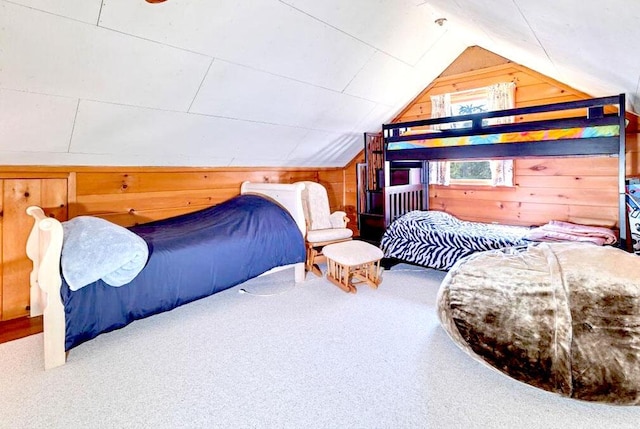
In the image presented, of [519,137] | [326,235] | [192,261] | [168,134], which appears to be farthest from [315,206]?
[519,137]

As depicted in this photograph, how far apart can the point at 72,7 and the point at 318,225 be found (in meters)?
2.79

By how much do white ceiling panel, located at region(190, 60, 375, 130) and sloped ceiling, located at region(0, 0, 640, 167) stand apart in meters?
0.01

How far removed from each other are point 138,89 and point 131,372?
1737 millimetres

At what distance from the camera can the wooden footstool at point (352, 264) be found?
2.84 m

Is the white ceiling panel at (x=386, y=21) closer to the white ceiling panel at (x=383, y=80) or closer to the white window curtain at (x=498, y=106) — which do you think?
the white ceiling panel at (x=383, y=80)

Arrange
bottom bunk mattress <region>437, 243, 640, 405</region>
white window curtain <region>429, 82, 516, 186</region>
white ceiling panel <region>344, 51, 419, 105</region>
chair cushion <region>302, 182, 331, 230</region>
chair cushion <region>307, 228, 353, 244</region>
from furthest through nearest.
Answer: chair cushion <region>302, 182, 331, 230</region> → white window curtain <region>429, 82, 516, 186</region> → chair cushion <region>307, 228, 353, 244</region> → white ceiling panel <region>344, 51, 419, 105</region> → bottom bunk mattress <region>437, 243, 640, 405</region>

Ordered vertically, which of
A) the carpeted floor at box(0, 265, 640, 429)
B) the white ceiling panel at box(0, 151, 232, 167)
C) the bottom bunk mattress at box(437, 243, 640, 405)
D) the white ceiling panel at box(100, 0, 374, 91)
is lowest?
the carpeted floor at box(0, 265, 640, 429)

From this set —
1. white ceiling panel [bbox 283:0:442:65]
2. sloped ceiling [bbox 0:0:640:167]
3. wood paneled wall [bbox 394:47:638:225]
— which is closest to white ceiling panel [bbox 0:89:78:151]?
sloped ceiling [bbox 0:0:640:167]

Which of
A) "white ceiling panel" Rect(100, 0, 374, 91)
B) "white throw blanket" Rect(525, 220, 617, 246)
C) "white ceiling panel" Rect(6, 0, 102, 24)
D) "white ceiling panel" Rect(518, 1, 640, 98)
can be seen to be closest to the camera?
"white ceiling panel" Rect(518, 1, 640, 98)

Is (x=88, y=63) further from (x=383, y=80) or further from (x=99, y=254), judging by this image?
(x=383, y=80)

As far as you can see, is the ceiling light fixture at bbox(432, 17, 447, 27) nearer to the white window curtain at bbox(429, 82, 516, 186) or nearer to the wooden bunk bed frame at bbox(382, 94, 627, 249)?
the wooden bunk bed frame at bbox(382, 94, 627, 249)

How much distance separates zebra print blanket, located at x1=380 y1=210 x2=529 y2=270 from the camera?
2.89 m

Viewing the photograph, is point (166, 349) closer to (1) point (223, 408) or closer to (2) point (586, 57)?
(1) point (223, 408)

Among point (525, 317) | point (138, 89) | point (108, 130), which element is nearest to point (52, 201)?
point (108, 130)
